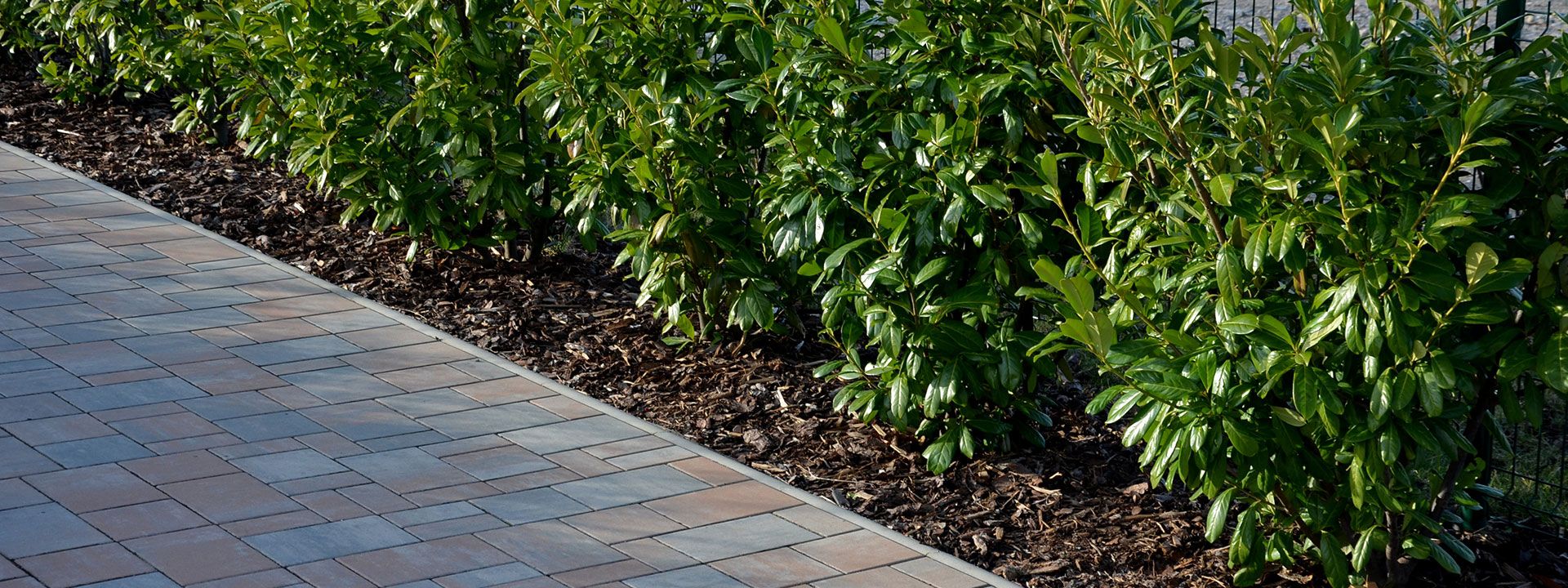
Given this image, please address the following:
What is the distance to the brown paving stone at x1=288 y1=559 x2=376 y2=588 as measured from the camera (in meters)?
4.12

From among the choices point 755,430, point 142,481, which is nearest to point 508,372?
point 755,430

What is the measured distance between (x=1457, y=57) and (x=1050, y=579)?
1773 mm

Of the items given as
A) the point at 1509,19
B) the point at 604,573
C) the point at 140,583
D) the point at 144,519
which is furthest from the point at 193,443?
the point at 1509,19

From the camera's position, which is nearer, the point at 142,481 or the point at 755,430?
the point at 142,481

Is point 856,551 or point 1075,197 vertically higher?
point 1075,197

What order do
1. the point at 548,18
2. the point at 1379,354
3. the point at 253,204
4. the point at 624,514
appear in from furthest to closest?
the point at 253,204
the point at 548,18
the point at 624,514
the point at 1379,354

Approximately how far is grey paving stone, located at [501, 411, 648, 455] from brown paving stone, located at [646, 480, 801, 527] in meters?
0.57

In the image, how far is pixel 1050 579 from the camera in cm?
436

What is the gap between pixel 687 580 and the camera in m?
4.23

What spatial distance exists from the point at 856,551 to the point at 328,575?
1.49 metres

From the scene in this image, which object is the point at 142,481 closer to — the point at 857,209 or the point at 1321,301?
the point at 857,209

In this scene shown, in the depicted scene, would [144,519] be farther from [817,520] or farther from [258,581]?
[817,520]

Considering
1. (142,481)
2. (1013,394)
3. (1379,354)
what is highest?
(1379,354)

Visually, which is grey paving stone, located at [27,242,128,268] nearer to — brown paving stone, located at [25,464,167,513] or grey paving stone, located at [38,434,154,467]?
grey paving stone, located at [38,434,154,467]
